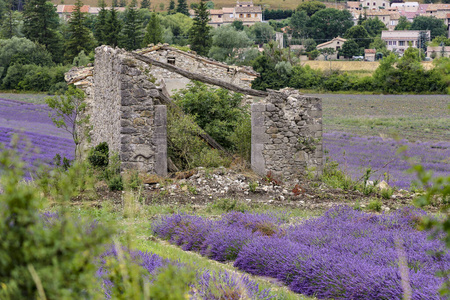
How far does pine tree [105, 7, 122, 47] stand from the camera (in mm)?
52469

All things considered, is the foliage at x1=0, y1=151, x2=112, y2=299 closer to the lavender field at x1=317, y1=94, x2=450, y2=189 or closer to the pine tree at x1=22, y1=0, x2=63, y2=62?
the lavender field at x1=317, y1=94, x2=450, y2=189

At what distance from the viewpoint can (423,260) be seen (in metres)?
5.57

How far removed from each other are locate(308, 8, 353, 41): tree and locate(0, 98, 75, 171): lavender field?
10470cm

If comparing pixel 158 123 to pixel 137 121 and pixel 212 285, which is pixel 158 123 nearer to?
pixel 137 121

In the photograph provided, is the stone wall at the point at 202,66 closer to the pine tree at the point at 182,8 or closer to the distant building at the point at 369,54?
the distant building at the point at 369,54

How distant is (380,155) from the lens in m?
19.3

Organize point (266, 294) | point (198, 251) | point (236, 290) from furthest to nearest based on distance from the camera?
point (198, 251) < point (266, 294) < point (236, 290)

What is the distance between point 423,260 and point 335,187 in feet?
19.5

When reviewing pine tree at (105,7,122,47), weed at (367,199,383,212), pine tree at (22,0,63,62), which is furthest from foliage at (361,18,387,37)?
weed at (367,199,383,212)

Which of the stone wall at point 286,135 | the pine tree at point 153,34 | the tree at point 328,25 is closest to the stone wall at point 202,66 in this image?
the stone wall at point 286,135

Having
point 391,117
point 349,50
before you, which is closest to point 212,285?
point 391,117

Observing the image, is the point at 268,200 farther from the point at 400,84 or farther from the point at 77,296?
the point at 400,84

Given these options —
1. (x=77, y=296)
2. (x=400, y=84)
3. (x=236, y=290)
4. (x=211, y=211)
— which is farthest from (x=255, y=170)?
(x=400, y=84)

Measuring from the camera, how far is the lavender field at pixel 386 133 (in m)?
16.1
